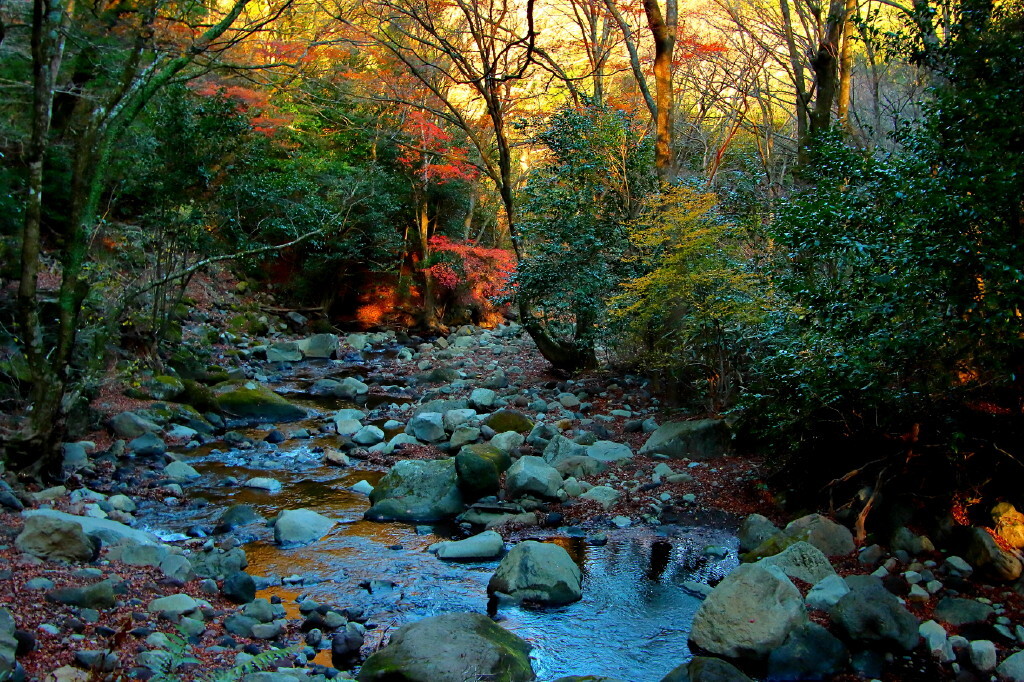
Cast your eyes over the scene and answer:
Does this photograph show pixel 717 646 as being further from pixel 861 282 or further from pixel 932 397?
pixel 861 282

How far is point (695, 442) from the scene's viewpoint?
8.70 m

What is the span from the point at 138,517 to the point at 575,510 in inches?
167

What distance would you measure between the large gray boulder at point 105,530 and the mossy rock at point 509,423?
497 cm

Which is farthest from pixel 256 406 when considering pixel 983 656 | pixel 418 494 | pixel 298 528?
pixel 983 656

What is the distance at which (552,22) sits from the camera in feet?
63.7

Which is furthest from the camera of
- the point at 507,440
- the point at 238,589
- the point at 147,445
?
the point at 507,440

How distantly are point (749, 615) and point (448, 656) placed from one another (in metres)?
1.96

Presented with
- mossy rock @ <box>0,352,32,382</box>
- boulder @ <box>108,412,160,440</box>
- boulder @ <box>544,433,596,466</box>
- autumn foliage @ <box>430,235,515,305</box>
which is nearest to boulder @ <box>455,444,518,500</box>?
boulder @ <box>544,433,596,466</box>

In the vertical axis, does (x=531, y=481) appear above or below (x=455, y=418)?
below

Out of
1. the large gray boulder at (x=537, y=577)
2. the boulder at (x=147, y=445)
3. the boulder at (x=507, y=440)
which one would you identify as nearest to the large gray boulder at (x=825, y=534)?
the large gray boulder at (x=537, y=577)

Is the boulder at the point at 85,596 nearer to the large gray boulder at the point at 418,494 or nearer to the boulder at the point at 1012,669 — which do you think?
the large gray boulder at the point at 418,494

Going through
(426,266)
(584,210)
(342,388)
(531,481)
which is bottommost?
(531,481)

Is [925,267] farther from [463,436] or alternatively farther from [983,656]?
[463,436]

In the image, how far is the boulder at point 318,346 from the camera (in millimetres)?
17656
